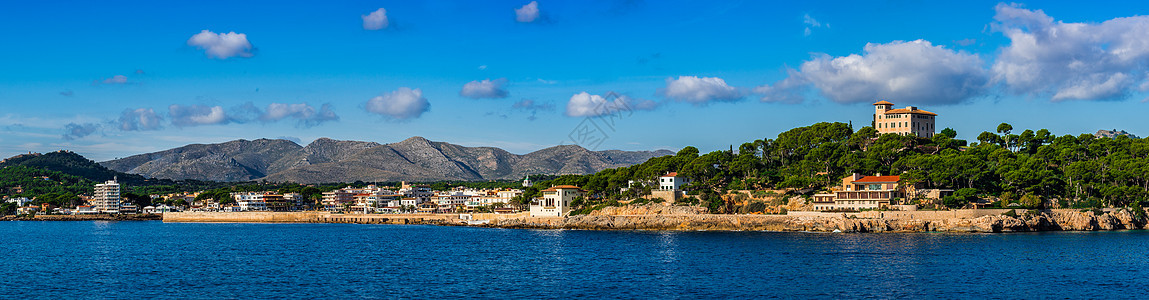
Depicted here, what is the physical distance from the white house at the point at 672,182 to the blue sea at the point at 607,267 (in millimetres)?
20209

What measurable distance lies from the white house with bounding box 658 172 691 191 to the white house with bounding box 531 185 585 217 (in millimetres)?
10480

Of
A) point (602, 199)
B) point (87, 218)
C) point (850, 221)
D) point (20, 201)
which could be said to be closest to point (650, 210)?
point (602, 199)

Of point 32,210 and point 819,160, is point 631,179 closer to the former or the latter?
point 819,160

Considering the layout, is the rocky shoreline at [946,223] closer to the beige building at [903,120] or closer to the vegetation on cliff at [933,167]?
the vegetation on cliff at [933,167]

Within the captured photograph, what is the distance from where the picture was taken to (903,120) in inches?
4126

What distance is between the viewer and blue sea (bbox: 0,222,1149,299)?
38.8 m

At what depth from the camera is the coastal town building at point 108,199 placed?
475ft

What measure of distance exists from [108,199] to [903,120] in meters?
122

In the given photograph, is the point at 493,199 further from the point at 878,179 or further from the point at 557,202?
the point at 878,179

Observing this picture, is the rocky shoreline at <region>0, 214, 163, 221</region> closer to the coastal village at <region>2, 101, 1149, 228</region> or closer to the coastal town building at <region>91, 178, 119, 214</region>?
the coastal village at <region>2, 101, 1149, 228</region>

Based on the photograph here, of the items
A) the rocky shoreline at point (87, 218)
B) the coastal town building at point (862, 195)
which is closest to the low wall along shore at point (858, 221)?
the coastal town building at point (862, 195)

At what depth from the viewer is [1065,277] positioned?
42156 mm

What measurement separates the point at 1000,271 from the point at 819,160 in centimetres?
4761

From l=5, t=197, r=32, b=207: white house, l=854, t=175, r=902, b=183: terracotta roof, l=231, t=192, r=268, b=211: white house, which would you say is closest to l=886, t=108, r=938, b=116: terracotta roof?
l=854, t=175, r=902, b=183: terracotta roof
